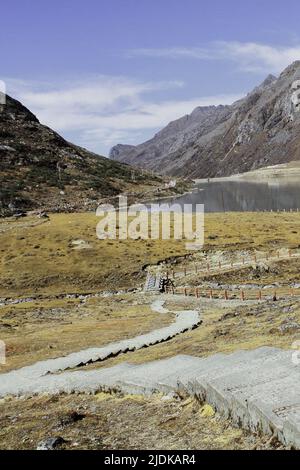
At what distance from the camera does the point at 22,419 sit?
52.0 ft

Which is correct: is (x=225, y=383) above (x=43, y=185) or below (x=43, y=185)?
below

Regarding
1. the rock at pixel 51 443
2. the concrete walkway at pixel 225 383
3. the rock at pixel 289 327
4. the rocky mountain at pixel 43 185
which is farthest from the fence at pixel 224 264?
the rocky mountain at pixel 43 185

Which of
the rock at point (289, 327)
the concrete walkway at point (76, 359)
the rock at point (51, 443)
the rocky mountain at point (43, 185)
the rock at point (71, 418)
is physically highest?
the rocky mountain at point (43, 185)

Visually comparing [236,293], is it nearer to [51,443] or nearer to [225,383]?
[225,383]

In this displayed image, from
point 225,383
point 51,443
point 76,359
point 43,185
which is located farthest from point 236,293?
point 43,185

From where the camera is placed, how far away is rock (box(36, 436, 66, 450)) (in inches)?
479

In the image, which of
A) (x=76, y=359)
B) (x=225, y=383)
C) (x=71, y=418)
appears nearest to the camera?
(x=225, y=383)

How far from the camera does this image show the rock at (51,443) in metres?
12.2

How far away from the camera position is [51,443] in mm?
12242

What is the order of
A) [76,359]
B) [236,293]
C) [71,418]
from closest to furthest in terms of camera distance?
1. [71,418]
2. [76,359]
3. [236,293]

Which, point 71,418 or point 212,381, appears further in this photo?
point 71,418

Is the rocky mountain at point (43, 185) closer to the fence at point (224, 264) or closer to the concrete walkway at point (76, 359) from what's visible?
the fence at point (224, 264)
